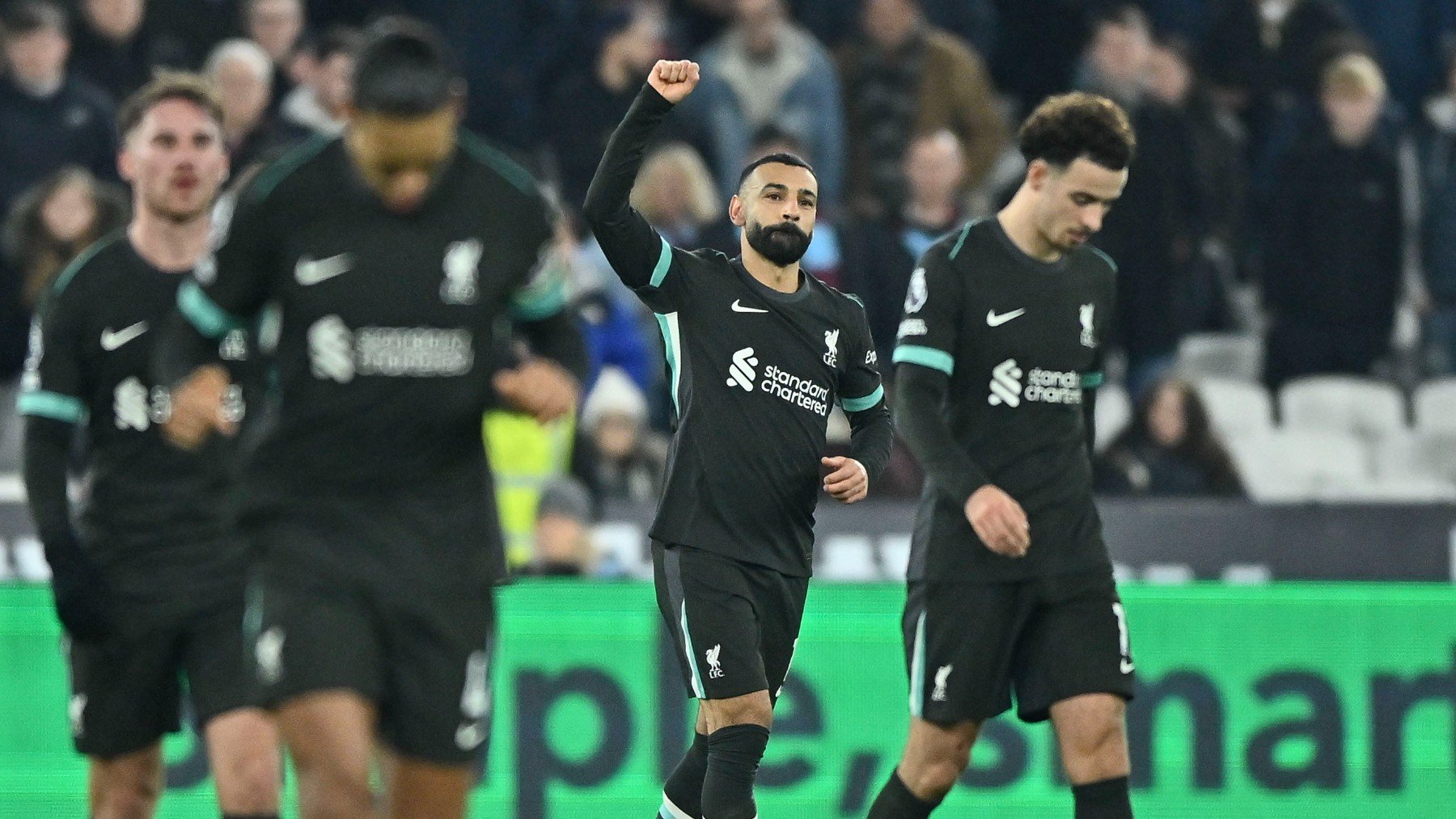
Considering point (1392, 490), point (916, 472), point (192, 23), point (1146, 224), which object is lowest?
point (1392, 490)

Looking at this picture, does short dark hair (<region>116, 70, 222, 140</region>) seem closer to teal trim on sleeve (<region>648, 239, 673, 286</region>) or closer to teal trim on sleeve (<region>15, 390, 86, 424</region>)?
teal trim on sleeve (<region>15, 390, 86, 424</region>)

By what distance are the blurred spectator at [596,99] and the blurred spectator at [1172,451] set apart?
11.9 feet

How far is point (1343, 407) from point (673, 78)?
27.4ft

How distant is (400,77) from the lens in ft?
16.9

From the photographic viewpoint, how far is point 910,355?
23.7 feet

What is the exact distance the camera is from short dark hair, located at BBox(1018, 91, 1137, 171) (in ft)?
23.7

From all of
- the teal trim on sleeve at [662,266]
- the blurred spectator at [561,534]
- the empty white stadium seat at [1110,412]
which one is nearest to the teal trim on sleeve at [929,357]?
the teal trim on sleeve at [662,266]

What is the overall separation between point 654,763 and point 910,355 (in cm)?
310

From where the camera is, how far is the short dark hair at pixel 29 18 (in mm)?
12719

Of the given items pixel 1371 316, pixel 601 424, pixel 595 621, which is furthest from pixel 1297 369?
pixel 595 621

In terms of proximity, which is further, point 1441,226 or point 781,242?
point 1441,226

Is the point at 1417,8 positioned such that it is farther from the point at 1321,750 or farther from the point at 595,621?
the point at 595,621

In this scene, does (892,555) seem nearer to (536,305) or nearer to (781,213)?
(781,213)

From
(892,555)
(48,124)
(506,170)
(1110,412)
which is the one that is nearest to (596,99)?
(48,124)
